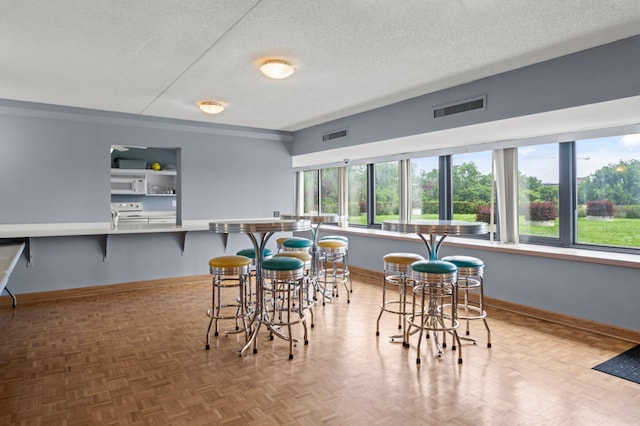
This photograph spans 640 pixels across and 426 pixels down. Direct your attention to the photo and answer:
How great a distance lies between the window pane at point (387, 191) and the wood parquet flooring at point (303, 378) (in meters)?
2.94

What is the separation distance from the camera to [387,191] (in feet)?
22.3

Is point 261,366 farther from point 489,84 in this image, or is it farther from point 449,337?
point 489,84

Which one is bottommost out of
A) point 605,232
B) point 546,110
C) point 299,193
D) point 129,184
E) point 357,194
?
point 605,232

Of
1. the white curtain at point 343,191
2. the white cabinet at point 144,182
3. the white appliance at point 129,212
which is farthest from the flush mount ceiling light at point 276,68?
the white appliance at point 129,212

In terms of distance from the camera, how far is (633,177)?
394cm

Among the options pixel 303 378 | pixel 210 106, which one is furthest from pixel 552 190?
pixel 210 106

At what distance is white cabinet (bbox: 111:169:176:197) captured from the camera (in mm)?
7887

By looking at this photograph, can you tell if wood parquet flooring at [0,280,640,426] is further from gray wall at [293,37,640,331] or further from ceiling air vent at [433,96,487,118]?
ceiling air vent at [433,96,487,118]

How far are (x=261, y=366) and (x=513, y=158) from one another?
3768 millimetres

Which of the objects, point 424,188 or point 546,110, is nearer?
point 546,110

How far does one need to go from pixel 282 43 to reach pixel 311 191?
18.6 ft

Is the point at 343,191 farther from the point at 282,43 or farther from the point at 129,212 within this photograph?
the point at 282,43

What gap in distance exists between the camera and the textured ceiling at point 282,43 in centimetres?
247

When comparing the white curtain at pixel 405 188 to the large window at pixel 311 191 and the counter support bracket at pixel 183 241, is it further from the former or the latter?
the counter support bracket at pixel 183 241
